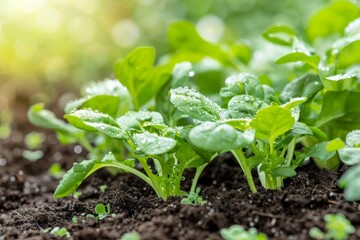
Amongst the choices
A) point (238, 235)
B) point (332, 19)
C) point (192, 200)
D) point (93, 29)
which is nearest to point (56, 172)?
point (192, 200)

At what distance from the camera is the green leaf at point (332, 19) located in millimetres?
2617

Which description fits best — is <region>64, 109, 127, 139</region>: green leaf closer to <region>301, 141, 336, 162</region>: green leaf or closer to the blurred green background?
<region>301, 141, 336, 162</region>: green leaf

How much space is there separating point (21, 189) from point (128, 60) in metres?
0.78

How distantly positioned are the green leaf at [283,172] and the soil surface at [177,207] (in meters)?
0.05

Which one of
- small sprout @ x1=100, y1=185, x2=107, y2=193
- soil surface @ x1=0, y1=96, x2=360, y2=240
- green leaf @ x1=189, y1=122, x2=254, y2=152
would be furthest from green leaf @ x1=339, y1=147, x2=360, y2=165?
small sprout @ x1=100, y1=185, x2=107, y2=193

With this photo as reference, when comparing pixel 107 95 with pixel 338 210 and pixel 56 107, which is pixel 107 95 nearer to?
pixel 338 210

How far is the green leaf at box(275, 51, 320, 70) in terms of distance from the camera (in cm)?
200

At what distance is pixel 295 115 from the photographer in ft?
5.81

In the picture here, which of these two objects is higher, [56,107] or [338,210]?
[56,107]

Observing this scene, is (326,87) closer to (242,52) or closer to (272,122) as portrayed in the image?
(272,122)

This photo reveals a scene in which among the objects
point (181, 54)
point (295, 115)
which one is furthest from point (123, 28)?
point (295, 115)

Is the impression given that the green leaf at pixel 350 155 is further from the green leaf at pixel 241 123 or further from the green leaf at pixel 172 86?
the green leaf at pixel 172 86

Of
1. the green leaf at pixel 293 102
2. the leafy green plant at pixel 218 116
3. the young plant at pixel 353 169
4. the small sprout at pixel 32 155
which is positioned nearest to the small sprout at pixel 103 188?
the leafy green plant at pixel 218 116

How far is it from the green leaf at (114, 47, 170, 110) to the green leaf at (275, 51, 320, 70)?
0.48 m
